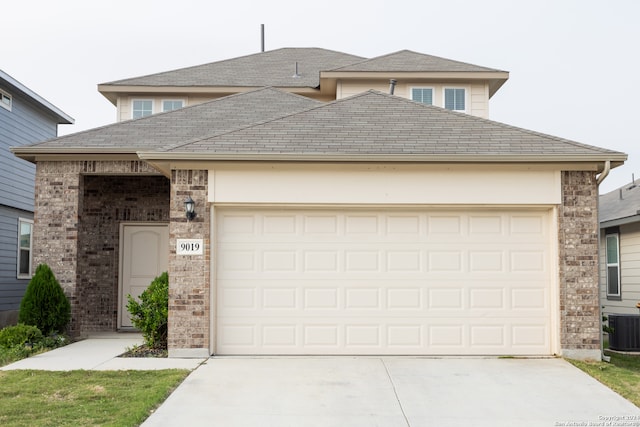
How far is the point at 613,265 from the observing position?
1659cm

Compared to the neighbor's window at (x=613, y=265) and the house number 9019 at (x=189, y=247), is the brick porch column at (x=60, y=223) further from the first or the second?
the neighbor's window at (x=613, y=265)

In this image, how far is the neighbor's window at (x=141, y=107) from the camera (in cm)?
1894

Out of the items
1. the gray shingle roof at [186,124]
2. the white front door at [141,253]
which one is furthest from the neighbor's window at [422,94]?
the white front door at [141,253]

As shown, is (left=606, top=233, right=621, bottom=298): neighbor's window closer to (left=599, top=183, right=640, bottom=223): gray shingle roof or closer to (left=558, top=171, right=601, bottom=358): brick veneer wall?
(left=599, top=183, right=640, bottom=223): gray shingle roof

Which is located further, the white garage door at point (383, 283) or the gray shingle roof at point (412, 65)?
the gray shingle roof at point (412, 65)

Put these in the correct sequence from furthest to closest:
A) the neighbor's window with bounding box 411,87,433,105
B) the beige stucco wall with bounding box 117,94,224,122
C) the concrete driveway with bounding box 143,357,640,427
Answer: the beige stucco wall with bounding box 117,94,224,122, the neighbor's window with bounding box 411,87,433,105, the concrete driveway with bounding box 143,357,640,427

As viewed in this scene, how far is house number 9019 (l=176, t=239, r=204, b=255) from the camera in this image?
10320mm

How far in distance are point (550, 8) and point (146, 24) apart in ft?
37.7

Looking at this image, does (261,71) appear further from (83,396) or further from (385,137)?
(83,396)

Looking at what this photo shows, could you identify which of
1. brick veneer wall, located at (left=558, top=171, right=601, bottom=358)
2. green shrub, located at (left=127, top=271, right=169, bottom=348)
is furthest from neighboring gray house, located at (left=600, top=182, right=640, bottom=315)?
green shrub, located at (left=127, top=271, right=169, bottom=348)

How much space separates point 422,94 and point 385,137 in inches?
319

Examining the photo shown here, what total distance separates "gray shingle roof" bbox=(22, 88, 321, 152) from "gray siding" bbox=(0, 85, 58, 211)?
551cm

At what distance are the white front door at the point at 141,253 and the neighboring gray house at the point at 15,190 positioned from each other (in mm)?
4125

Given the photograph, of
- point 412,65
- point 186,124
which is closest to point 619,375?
point 186,124
